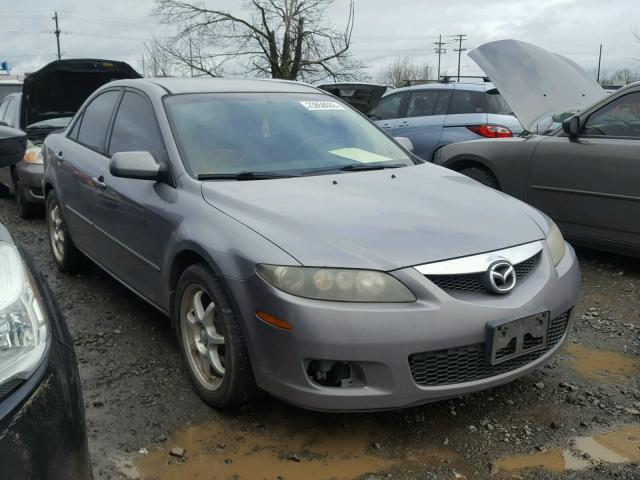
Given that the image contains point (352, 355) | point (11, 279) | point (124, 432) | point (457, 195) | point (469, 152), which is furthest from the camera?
point (469, 152)

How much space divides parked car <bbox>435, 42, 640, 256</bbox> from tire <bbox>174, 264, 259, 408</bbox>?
11.1ft

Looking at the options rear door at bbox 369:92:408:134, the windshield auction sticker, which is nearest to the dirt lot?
the windshield auction sticker

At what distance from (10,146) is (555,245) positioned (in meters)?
2.42

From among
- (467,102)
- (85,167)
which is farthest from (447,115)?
(85,167)

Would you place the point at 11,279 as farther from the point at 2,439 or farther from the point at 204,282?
the point at 204,282

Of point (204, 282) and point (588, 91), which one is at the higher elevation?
point (588, 91)

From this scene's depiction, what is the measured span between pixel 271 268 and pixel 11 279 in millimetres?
1051

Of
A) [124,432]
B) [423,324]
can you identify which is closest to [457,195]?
[423,324]

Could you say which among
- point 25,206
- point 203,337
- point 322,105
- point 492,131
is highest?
point 322,105

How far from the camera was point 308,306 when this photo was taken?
2.40 metres

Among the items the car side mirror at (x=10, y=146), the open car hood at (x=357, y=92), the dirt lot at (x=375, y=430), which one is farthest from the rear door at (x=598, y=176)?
the car side mirror at (x=10, y=146)

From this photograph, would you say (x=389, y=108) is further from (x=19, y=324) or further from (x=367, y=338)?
(x=19, y=324)

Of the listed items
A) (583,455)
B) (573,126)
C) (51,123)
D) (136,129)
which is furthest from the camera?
(51,123)

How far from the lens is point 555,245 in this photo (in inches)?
120
